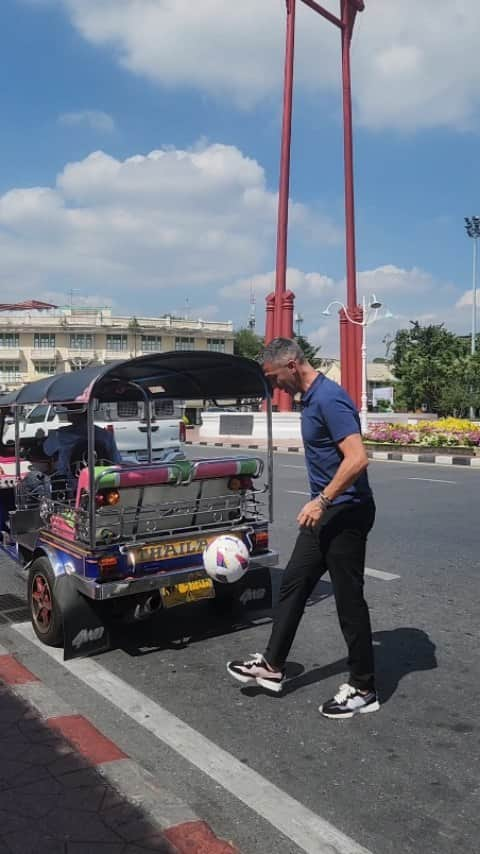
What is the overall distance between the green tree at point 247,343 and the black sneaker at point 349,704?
8067 centimetres

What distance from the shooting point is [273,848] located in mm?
2520

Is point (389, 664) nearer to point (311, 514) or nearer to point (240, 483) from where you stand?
point (311, 514)

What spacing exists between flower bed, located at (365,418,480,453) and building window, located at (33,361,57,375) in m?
57.5

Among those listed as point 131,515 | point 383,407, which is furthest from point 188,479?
point 383,407

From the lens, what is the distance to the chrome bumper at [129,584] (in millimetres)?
4230

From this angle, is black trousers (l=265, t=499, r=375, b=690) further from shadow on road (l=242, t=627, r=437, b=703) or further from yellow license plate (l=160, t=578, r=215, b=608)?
yellow license plate (l=160, t=578, r=215, b=608)

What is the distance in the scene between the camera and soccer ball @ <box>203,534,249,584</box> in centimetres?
441

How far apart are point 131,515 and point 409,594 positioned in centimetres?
242

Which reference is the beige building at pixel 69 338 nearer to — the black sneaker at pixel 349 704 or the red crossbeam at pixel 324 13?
the red crossbeam at pixel 324 13

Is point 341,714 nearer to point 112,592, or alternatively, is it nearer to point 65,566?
point 112,592

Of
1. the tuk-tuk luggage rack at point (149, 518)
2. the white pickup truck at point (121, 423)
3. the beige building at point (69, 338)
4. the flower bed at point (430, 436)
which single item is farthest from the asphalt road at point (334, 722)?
the beige building at point (69, 338)

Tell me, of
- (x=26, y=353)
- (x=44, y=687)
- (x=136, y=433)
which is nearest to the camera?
(x=44, y=687)

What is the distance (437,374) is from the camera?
136 ft

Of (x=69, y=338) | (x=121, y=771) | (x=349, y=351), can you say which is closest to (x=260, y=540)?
(x=121, y=771)
